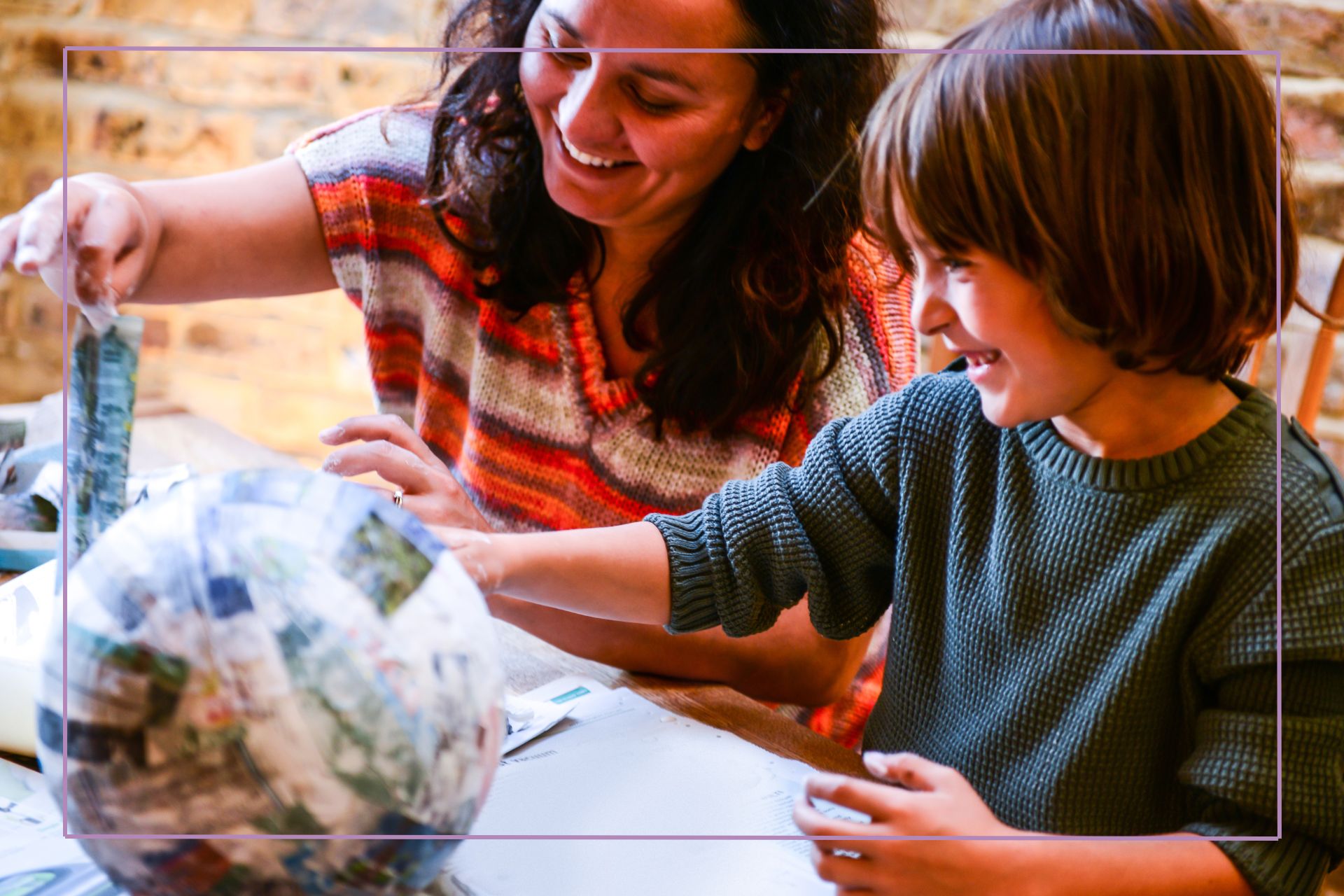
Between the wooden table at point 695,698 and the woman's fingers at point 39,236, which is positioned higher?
the woman's fingers at point 39,236

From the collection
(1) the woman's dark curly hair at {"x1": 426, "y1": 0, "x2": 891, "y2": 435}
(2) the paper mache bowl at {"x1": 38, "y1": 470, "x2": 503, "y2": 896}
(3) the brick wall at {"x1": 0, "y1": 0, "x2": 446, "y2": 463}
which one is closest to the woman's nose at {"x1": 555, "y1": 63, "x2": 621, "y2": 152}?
(1) the woman's dark curly hair at {"x1": 426, "y1": 0, "x2": 891, "y2": 435}

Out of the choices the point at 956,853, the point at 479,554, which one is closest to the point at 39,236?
the point at 479,554

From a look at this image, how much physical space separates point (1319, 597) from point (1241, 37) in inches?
12.3

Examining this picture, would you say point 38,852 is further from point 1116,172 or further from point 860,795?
point 1116,172

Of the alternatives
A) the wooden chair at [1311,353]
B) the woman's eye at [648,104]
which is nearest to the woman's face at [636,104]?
the woman's eye at [648,104]

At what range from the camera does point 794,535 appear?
843mm

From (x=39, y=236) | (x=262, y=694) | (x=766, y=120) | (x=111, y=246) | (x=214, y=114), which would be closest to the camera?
(x=262, y=694)

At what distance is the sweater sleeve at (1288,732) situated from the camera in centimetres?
65

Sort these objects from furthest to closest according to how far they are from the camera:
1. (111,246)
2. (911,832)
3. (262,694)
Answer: (111,246), (911,832), (262,694)

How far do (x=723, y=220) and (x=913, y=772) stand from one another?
0.61 m

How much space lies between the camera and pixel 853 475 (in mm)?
850

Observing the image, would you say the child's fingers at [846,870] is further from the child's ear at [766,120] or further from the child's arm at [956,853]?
the child's ear at [766,120]

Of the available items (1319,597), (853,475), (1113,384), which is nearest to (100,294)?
(853,475)

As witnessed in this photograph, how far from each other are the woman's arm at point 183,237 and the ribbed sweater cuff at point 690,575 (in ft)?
1.40
